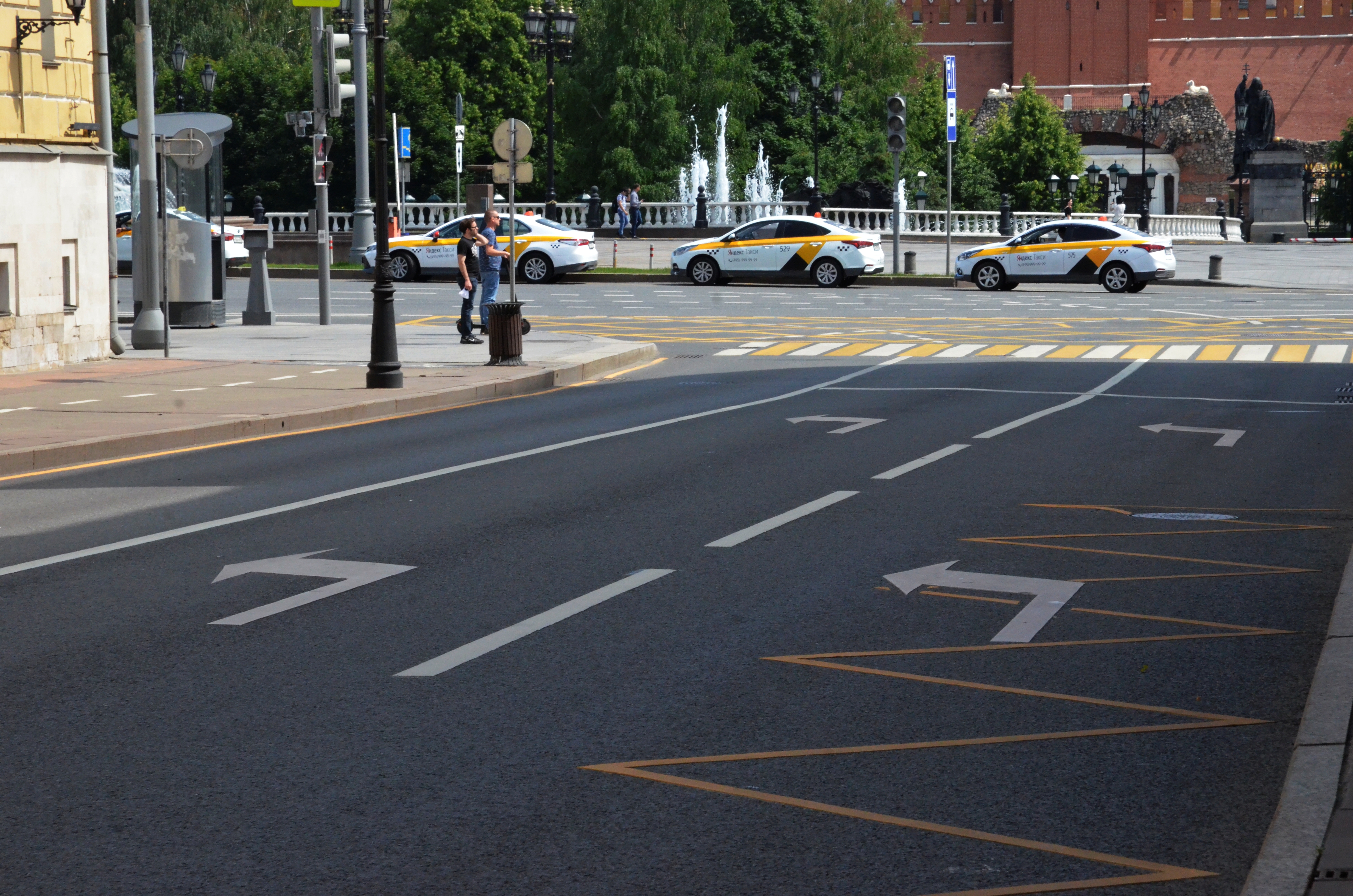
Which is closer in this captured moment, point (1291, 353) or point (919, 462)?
point (919, 462)

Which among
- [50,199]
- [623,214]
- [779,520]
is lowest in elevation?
[779,520]

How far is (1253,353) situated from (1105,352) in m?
1.91

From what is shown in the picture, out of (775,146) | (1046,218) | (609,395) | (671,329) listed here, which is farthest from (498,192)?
(609,395)

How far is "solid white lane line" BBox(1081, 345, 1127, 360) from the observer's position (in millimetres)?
23312

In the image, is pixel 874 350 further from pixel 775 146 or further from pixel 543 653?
pixel 775 146

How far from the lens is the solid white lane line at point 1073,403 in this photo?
1517cm

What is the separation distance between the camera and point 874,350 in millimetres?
24578

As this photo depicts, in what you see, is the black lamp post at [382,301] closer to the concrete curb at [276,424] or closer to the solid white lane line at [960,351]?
the concrete curb at [276,424]

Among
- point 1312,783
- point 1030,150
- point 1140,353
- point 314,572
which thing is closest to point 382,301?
point 314,572

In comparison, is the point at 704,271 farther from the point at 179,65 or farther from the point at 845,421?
the point at 845,421

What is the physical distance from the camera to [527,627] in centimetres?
760

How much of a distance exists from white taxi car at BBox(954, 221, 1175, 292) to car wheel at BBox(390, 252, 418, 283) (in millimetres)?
11960

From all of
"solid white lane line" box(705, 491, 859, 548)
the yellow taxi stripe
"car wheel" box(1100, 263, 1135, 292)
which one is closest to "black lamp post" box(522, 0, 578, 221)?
"car wheel" box(1100, 263, 1135, 292)

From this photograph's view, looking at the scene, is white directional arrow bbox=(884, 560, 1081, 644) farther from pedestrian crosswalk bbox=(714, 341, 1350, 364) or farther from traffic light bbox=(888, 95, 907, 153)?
traffic light bbox=(888, 95, 907, 153)
